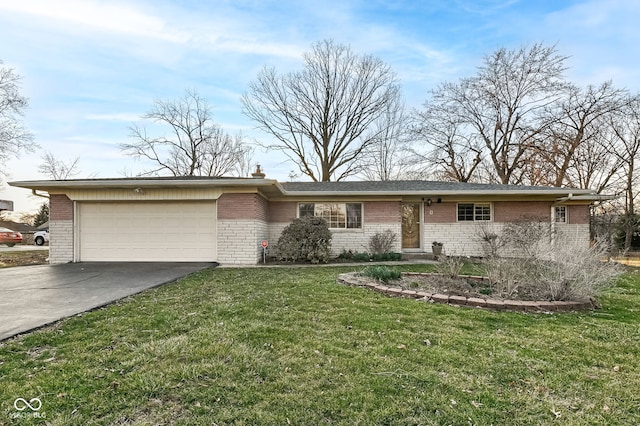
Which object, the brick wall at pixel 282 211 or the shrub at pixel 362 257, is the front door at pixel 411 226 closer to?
the shrub at pixel 362 257

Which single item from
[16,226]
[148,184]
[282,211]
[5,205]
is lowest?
[16,226]

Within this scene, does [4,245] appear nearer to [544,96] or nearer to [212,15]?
[212,15]

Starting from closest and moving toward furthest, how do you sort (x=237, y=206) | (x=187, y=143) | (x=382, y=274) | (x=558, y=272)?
(x=558, y=272), (x=382, y=274), (x=237, y=206), (x=187, y=143)

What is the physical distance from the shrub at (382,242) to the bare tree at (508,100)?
14.1m

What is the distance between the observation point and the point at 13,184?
10070 mm

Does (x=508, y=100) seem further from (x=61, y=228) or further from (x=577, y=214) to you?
(x=61, y=228)

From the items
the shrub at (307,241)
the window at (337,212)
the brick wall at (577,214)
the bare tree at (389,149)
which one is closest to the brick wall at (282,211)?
the window at (337,212)

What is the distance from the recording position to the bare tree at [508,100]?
70.3 ft

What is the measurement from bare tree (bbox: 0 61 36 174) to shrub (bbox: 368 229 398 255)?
17267mm

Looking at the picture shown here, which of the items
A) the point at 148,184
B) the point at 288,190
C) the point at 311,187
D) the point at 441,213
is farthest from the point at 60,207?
the point at 441,213

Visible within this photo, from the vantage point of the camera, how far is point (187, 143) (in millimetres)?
28078

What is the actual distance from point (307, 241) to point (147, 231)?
4.96 meters

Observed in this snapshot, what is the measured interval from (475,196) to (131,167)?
25314 mm

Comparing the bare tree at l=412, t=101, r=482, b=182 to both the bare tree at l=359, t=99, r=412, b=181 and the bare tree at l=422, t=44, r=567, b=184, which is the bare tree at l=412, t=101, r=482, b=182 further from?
the bare tree at l=359, t=99, r=412, b=181
